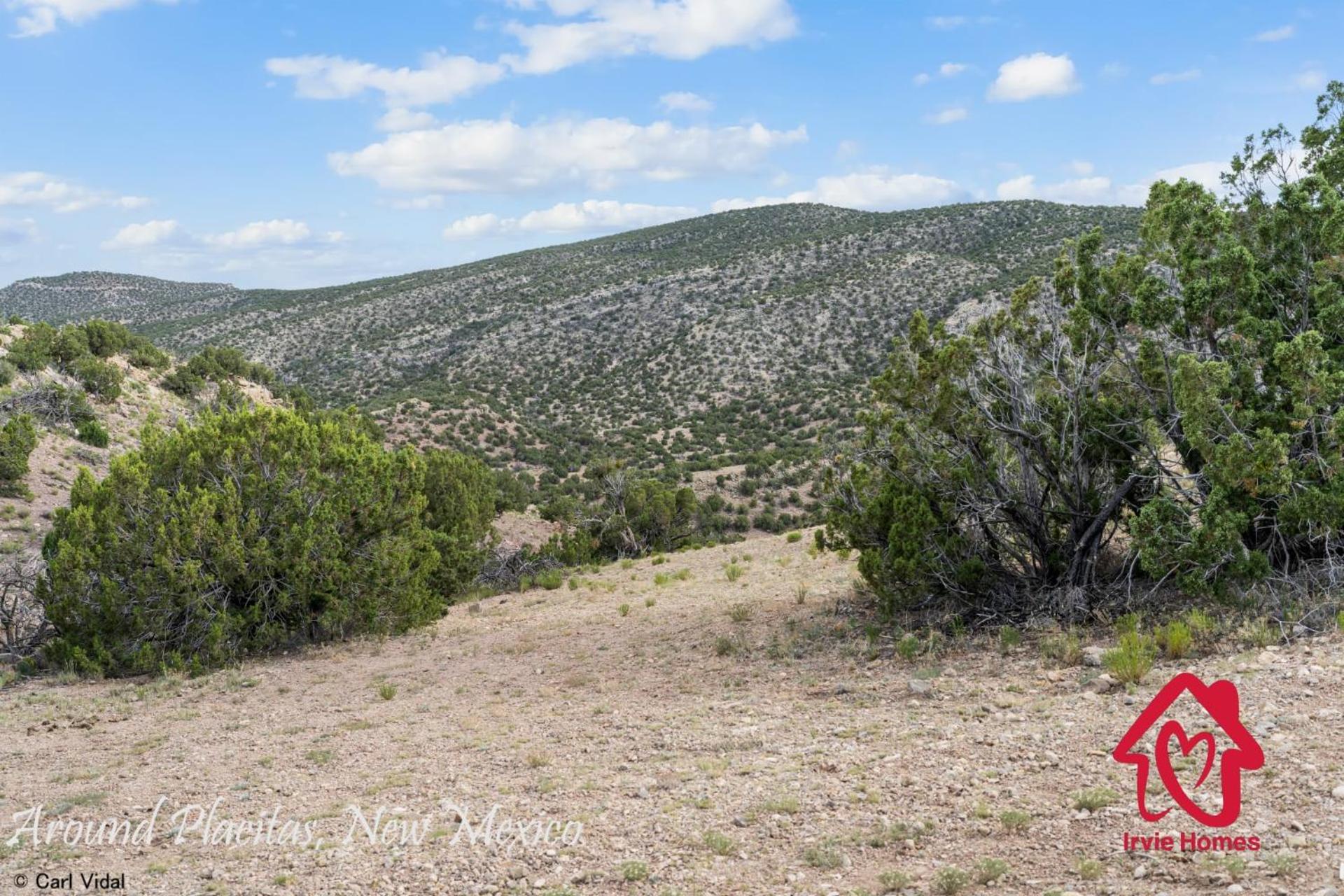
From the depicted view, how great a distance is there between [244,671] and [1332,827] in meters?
11.5

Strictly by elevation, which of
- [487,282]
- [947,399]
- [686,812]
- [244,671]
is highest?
[487,282]

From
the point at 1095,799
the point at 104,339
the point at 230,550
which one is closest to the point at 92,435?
the point at 104,339

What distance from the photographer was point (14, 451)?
18359 mm

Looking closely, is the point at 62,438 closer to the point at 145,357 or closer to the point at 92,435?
the point at 92,435

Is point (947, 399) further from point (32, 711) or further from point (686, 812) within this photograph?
point (32, 711)

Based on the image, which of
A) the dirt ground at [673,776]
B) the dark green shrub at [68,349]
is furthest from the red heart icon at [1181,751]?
the dark green shrub at [68,349]

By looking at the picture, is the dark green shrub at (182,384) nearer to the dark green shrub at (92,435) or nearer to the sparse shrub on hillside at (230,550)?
the dark green shrub at (92,435)

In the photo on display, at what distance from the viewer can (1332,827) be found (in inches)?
159

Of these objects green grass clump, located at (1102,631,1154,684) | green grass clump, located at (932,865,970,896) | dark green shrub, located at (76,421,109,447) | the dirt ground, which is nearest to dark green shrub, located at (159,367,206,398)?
dark green shrub, located at (76,421,109,447)

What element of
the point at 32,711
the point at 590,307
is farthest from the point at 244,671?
the point at 590,307

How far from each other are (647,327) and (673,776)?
2038 inches

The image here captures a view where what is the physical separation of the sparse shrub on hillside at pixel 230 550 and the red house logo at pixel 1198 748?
10.2 meters

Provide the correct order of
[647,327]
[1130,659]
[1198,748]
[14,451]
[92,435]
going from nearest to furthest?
1. [1198,748]
2. [1130,659]
3. [14,451]
4. [92,435]
5. [647,327]

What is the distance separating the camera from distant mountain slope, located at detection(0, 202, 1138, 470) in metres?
43.7
